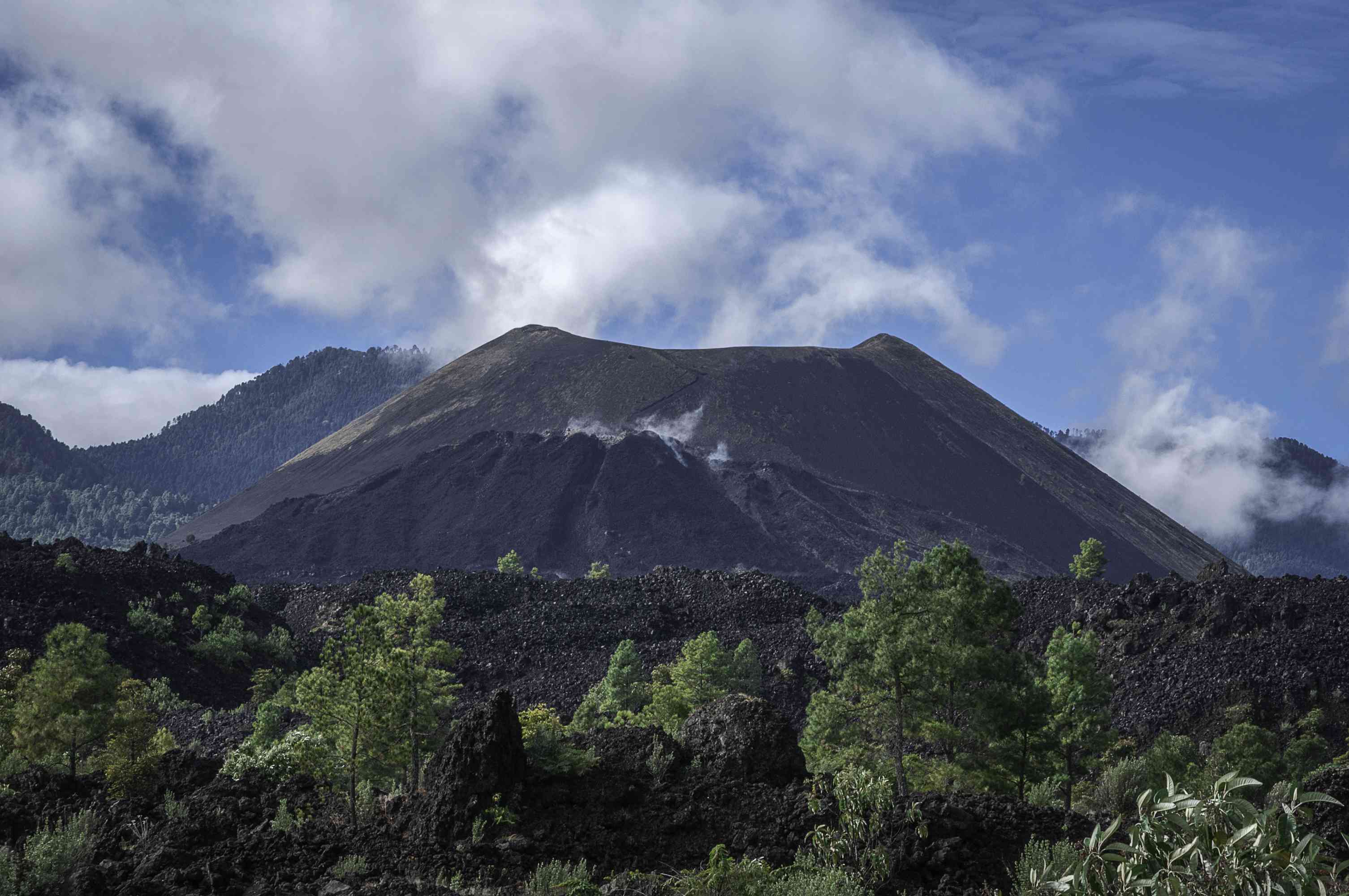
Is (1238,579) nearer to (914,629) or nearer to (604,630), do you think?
(604,630)

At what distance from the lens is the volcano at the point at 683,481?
5037 inches

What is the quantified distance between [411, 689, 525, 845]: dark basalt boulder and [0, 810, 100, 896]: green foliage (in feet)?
14.7

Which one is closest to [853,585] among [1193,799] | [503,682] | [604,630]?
[604,630]

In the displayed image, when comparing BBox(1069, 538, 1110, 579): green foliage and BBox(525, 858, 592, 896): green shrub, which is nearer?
BBox(525, 858, 592, 896): green shrub

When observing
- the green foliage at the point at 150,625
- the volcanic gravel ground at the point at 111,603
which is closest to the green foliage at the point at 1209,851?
the volcanic gravel ground at the point at 111,603

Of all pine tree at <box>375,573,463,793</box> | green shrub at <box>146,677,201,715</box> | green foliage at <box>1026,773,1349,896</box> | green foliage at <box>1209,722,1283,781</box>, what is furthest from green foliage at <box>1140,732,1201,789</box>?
green shrub at <box>146,677,201,715</box>

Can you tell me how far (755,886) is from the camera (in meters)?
12.4

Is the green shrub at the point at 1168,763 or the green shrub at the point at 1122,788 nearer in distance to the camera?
the green shrub at the point at 1122,788

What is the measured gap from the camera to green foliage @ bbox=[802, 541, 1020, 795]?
77.3 ft

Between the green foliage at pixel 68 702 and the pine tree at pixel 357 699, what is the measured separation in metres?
6.51

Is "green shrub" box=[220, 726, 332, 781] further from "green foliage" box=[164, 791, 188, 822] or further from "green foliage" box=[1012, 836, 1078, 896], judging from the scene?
"green foliage" box=[1012, 836, 1078, 896]

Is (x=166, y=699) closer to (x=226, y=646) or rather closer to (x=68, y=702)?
(x=226, y=646)

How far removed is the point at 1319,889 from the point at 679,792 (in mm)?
11427

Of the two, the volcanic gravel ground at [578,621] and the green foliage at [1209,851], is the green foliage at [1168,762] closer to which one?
the volcanic gravel ground at [578,621]
